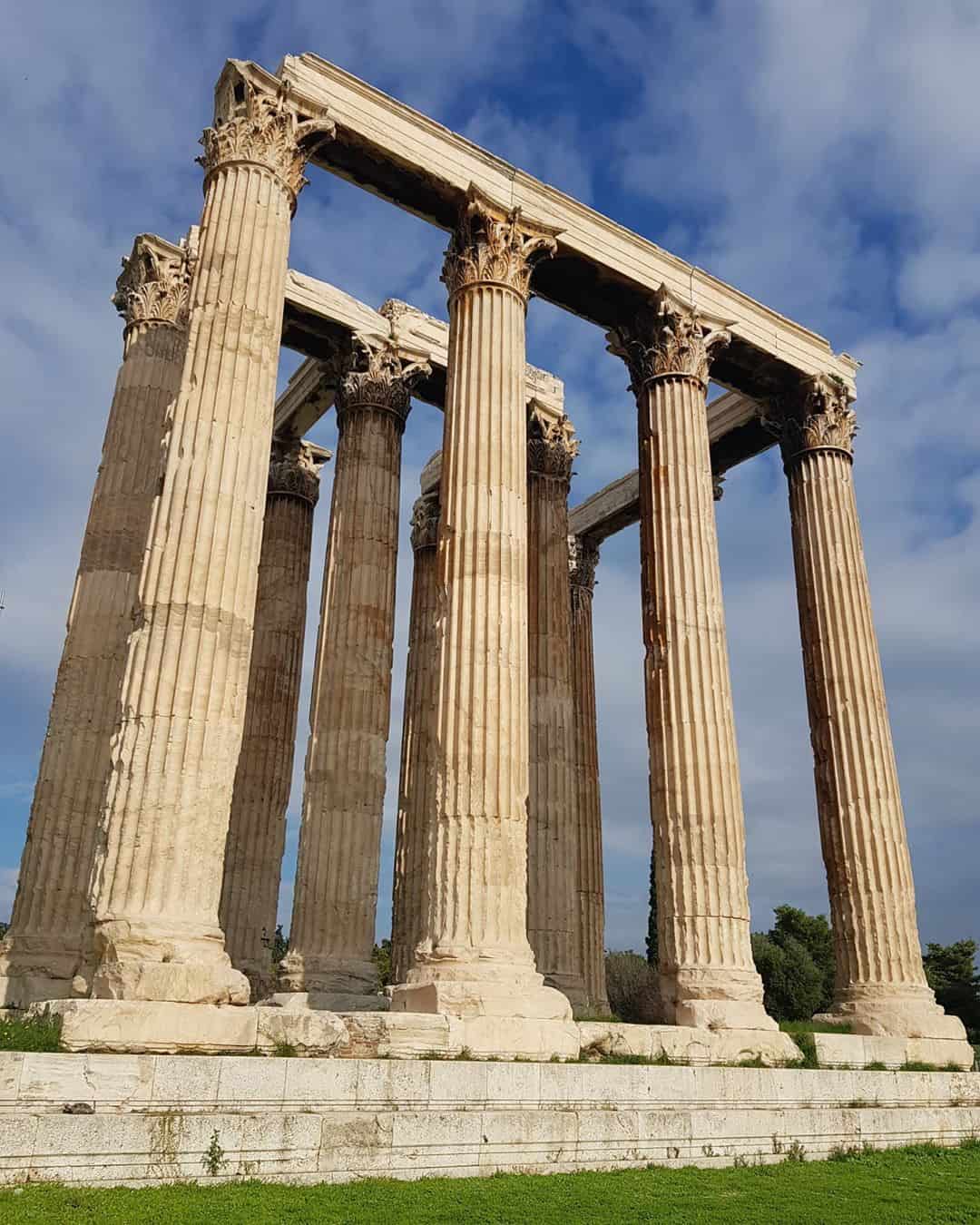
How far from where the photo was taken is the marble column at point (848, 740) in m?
24.2

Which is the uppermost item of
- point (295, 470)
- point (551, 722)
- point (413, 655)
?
point (295, 470)

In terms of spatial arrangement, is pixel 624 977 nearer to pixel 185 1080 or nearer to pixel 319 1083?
pixel 319 1083

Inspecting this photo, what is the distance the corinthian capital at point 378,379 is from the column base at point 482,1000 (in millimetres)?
16282

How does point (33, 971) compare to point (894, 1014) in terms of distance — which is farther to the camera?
point (894, 1014)

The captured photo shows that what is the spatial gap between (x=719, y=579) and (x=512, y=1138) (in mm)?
14751

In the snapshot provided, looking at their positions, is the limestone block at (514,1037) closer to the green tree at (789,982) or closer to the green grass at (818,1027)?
Result: the green grass at (818,1027)

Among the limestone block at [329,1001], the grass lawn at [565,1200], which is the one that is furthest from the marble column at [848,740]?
the limestone block at [329,1001]

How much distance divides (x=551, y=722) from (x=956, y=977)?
52.1 metres

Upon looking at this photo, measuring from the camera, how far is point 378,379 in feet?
94.6

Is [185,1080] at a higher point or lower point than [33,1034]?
lower

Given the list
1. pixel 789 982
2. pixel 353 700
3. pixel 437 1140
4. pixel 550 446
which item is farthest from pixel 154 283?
pixel 789 982

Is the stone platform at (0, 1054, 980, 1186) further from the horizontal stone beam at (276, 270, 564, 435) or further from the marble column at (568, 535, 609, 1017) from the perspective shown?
the horizontal stone beam at (276, 270, 564, 435)

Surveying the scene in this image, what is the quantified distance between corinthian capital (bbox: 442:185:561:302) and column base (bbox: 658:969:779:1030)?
49.4 feet

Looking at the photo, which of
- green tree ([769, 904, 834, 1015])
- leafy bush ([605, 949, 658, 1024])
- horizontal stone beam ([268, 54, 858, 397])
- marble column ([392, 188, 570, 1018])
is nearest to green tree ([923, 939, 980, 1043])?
green tree ([769, 904, 834, 1015])
